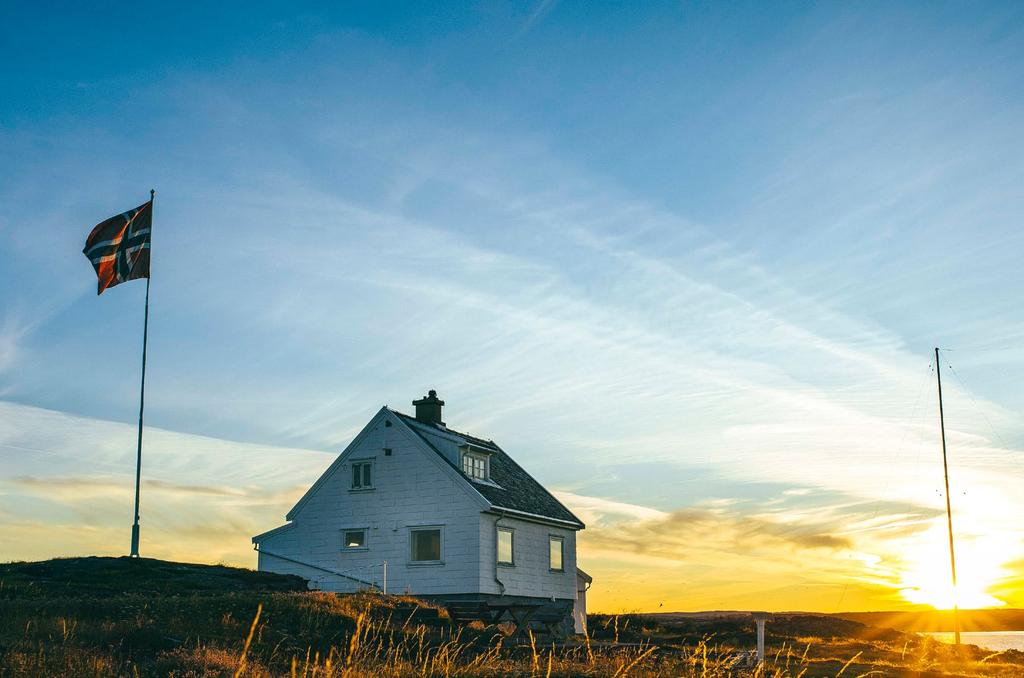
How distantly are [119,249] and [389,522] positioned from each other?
1477cm

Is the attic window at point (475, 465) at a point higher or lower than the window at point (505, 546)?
higher

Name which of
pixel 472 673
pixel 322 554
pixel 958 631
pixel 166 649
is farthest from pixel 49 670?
pixel 958 631

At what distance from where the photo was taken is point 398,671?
12367 millimetres

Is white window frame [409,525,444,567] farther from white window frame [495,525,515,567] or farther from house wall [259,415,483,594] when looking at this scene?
white window frame [495,525,515,567]

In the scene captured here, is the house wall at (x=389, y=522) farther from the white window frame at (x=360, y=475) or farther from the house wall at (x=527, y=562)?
the house wall at (x=527, y=562)

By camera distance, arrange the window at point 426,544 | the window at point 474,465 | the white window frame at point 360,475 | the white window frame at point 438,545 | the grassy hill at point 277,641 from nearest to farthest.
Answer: the grassy hill at point 277,641 < the white window frame at point 438,545 < the window at point 426,544 < the window at point 474,465 < the white window frame at point 360,475

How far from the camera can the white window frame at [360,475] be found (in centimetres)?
4181

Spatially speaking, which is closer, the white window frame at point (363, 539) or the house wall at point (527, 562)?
the house wall at point (527, 562)

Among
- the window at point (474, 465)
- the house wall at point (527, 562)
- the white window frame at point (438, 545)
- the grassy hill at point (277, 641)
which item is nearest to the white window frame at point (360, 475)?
the white window frame at point (438, 545)

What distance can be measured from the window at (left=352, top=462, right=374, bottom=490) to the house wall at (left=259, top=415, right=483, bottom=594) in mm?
222

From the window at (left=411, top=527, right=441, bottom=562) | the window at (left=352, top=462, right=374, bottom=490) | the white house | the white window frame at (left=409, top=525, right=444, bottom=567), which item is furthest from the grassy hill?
the window at (left=352, top=462, right=374, bottom=490)

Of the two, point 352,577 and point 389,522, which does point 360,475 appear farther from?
point 352,577

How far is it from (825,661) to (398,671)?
2256 centimetres

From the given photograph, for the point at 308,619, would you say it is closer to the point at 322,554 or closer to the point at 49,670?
the point at 49,670
